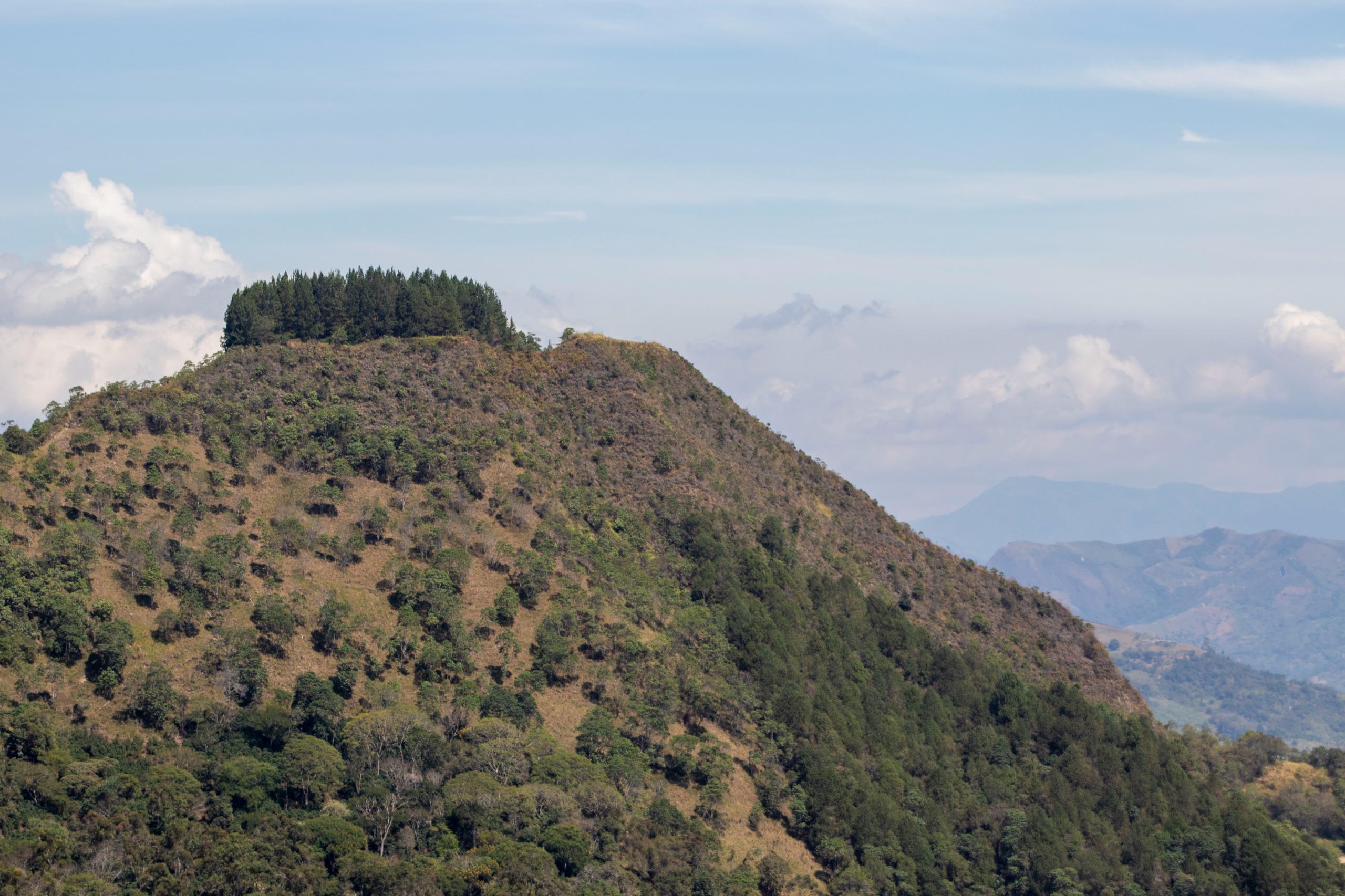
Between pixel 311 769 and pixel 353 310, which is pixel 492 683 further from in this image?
pixel 353 310

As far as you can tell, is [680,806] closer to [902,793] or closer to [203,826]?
[902,793]

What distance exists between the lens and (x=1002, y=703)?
183000 millimetres

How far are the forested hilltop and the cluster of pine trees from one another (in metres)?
4.88

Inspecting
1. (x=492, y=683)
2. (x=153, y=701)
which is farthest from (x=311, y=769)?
(x=492, y=683)

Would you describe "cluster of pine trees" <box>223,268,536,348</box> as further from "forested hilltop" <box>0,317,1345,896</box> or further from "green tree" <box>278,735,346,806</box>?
"green tree" <box>278,735,346,806</box>

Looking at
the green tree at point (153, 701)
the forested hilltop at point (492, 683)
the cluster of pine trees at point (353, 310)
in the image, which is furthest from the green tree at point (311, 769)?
the cluster of pine trees at point (353, 310)

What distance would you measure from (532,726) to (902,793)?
160 ft

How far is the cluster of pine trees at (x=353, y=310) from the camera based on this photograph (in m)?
185

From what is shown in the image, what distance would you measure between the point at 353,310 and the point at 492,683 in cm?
7032

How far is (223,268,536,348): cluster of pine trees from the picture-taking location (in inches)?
7269

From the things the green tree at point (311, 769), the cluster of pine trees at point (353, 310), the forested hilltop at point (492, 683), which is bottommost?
the green tree at point (311, 769)

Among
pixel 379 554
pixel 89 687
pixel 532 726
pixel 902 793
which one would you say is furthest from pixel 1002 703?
pixel 89 687

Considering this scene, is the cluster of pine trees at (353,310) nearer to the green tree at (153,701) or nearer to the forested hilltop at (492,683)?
the forested hilltop at (492,683)

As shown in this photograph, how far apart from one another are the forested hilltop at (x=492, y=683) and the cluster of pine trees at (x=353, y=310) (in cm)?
488
